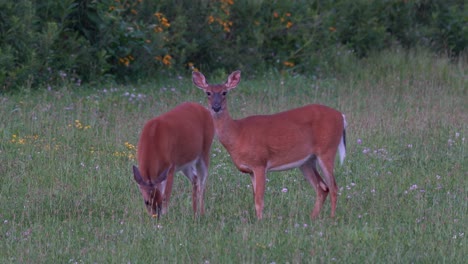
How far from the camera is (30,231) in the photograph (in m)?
6.92

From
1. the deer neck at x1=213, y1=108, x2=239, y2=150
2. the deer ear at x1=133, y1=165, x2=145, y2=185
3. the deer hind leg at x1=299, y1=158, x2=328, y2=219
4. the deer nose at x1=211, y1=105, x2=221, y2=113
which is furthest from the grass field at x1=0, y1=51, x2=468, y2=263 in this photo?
the deer nose at x1=211, y1=105, x2=221, y2=113

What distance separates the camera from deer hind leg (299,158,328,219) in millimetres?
7909

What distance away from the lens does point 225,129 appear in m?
7.82

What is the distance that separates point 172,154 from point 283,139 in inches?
37.0

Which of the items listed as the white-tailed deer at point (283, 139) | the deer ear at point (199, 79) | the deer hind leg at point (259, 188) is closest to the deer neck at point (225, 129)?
the white-tailed deer at point (283, 139)

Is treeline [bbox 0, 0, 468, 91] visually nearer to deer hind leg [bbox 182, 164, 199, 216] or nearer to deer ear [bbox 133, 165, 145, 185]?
deer hind leg [bbox 182, 164, 199, 216]

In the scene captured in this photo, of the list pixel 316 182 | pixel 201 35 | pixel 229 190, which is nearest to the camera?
pixel 316 182

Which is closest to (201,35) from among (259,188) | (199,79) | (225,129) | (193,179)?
(199,79)

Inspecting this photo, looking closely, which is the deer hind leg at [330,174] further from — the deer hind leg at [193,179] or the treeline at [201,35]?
the treeline at [201,35]

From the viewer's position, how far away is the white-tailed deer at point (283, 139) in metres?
7.76

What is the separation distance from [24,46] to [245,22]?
14.6ft

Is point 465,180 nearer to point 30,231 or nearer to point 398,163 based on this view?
point 398,163

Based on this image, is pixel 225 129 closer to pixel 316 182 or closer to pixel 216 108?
pixel 216 108

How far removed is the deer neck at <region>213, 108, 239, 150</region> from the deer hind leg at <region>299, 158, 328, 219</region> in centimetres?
81
